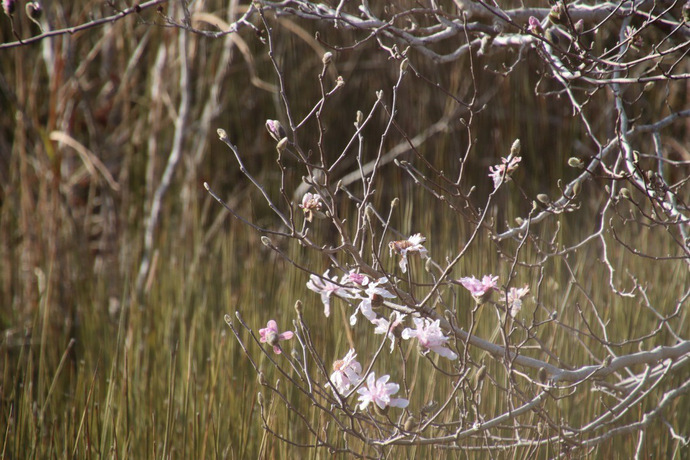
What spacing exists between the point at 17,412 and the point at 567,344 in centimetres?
135

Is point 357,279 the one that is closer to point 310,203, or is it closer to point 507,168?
point 310,203

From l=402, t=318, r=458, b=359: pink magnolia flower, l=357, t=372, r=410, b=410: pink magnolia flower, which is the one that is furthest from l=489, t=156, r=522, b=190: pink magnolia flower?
l=357, t=372, r=410, b=410: pink magnolia flower

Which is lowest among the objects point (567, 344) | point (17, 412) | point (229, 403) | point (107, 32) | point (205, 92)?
point (17, 412)

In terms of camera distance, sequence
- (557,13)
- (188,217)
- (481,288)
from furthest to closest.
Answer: (188,217)
(557,13)
(481,288)

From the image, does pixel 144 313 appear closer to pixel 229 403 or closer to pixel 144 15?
pixel 229 403

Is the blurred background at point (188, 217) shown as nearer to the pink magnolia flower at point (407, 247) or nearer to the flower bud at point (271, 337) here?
the pink magnolia flower at point (407, 247)

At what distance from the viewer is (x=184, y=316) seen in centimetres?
195

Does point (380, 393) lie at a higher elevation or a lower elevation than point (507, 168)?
lower

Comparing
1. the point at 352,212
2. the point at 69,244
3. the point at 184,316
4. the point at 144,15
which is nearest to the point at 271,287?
the point at 184,316

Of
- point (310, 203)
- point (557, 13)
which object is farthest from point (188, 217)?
point (557, 13)

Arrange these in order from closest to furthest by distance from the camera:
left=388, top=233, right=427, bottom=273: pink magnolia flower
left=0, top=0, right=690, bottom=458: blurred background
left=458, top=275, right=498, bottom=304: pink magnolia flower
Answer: left=458, top=275, right=498, bottom=304: pink magnolia flower
left=388, top=233, right=427, bottom=273: pink magnolia flower
left=0, top=0, right=690, bottom=458: blurred background

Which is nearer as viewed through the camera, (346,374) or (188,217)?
(346,374)

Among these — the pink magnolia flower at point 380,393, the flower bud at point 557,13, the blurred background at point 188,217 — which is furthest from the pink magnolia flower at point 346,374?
the flower bud at point 557,13

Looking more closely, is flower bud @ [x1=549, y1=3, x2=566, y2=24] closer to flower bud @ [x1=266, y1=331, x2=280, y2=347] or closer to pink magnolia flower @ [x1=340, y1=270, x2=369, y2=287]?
pink magnolia flower @ [x1=340, y1=270, x2=369, y2=287]
